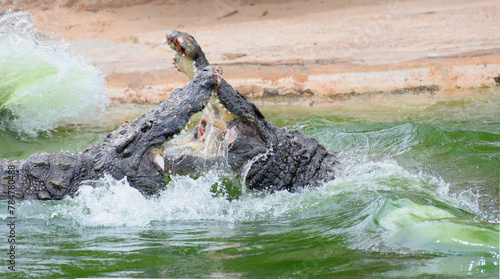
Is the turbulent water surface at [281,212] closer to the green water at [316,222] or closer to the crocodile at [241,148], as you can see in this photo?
the green water at [316,222]

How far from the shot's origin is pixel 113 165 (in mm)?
3746

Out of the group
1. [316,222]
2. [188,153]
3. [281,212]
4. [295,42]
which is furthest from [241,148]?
[295,42]

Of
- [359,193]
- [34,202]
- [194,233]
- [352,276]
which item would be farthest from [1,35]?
[352,276]

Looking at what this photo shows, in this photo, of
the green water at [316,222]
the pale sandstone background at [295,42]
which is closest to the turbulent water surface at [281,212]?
the green water at [316,222]

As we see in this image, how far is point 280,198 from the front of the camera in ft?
13.9

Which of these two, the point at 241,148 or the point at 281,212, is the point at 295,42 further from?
the point at 281,212

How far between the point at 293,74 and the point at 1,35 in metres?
3.83

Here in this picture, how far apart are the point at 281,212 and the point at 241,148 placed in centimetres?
64

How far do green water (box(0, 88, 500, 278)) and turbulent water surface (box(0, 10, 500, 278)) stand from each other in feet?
0.03

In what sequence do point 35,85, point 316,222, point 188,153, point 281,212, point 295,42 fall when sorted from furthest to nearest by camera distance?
point 295,42 → point 35,85 → point 188,153 → point 281,212 → point 316,222

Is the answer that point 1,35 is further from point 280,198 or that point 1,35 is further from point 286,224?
point 286,224

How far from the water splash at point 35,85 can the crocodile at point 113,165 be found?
264 cm

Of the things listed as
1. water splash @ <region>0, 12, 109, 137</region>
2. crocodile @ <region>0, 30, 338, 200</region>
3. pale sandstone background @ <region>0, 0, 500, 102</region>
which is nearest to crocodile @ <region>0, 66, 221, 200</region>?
crocodile @ <region>0, 30, 338, 200</region>

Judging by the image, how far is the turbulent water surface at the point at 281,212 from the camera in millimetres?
2818
